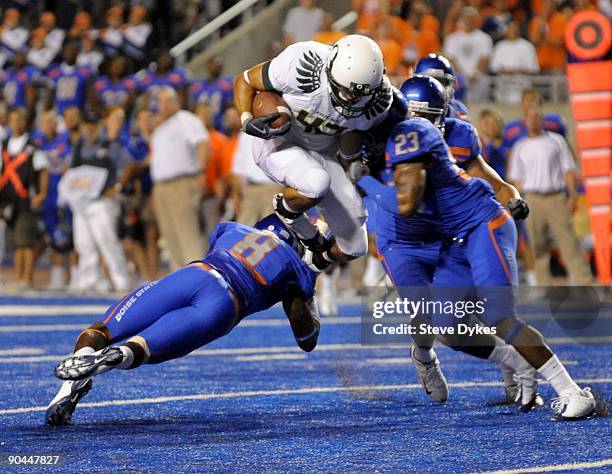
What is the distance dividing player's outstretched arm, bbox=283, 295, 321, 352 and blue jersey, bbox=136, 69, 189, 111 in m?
8.21

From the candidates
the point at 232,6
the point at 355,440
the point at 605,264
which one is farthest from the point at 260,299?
the point at 232,6

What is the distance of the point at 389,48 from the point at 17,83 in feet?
16.2

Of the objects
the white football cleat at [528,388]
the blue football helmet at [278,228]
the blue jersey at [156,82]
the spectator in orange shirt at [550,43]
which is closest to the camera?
the blue football helmet at [278,228]

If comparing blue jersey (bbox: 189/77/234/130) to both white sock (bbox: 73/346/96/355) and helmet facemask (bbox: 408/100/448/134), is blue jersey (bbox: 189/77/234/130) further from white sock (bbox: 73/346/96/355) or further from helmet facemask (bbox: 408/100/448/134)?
white sock (bbox: 73/346/96/355)

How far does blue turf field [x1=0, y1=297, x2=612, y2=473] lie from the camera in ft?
15.1

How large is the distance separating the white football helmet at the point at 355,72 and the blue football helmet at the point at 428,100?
281 millimetres

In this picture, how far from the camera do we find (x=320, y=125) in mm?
6371

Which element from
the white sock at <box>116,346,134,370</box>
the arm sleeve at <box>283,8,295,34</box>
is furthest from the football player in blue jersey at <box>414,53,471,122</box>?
the arm sleeve at <box>283,8,295,34</box>

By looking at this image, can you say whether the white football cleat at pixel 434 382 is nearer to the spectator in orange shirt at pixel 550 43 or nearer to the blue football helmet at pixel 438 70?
the blue football helmet at pixel 438 70

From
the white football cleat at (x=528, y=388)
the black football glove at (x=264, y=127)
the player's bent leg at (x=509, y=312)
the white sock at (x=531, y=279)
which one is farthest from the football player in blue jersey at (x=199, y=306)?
the white sock at (x=531, y=279)

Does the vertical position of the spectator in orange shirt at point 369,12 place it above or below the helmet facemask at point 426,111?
above

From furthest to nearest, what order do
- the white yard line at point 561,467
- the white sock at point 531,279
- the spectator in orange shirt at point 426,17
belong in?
the spectator in orange shirt at point 426,17, the white sock at point 531,279, the white yard line at point 561,467

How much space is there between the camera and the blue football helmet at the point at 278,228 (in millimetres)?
5746

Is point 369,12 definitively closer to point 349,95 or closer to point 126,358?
point 349,95
